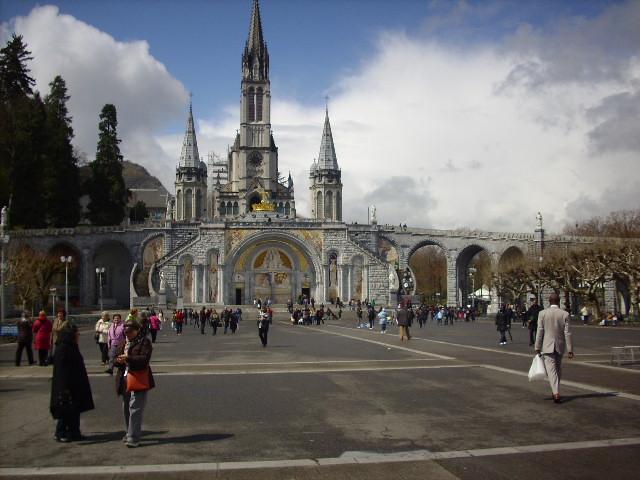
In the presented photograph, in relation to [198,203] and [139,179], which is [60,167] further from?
[139,179]

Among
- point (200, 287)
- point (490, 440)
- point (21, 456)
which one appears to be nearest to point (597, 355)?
point (490, 440)

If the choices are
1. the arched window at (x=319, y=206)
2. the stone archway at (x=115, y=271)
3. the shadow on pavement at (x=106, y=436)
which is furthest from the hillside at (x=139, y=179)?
the shadow on pavement at (x=106, y=436)

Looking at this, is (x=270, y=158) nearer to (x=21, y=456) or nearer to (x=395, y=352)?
(x=395, y=352)

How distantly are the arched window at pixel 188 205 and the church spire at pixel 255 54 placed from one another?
18.8 m

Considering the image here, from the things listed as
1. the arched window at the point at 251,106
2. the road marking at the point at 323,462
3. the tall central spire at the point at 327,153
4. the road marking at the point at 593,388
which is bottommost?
the road marking at the point at 323,462

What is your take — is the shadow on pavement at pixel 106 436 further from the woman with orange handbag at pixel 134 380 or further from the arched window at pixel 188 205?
the arched window at pixel 188 205

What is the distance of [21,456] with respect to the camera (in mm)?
7391

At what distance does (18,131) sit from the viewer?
51688 millimetres

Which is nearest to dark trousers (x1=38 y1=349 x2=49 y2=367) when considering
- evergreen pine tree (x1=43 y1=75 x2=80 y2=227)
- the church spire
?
evergreen pine tree (x1=43 y1=75 x2=80 y2=227)

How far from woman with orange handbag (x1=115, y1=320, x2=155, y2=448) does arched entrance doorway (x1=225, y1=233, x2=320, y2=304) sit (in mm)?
56369

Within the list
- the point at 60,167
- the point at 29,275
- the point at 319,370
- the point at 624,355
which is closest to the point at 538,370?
the point at 319,370

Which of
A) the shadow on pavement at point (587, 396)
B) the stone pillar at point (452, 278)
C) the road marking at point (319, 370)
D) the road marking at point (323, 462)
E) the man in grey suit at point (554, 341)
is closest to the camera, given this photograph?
the road marking at point (323, 462)

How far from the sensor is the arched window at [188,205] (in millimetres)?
84613

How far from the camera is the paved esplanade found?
6.84m
